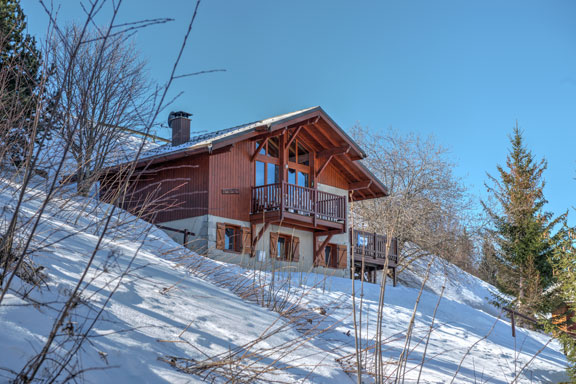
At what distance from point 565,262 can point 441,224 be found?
2041 centimetres

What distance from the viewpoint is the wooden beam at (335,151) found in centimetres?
2009

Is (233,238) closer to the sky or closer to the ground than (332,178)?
closer to the ground

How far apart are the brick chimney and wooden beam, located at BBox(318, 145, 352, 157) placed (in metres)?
4.84

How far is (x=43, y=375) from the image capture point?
2.59m

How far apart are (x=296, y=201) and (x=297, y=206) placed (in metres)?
0.17

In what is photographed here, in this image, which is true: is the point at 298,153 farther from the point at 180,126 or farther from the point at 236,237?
the point at 236,237

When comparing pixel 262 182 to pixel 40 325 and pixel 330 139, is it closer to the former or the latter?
pixel 330 139

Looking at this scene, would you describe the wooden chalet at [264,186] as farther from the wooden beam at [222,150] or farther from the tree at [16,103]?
the tree at [16,103]

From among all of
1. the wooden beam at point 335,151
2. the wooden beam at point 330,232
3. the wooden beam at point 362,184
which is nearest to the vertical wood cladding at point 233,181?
the wooden beam at point 335,151

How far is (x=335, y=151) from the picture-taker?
20297mm

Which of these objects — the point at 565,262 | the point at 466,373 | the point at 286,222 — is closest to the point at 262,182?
the point at 286,222


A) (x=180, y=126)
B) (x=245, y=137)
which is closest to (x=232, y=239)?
(x=245, y=137)

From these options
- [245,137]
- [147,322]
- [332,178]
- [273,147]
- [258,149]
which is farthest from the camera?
[332,178]

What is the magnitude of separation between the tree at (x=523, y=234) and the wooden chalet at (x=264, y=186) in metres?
5.79
